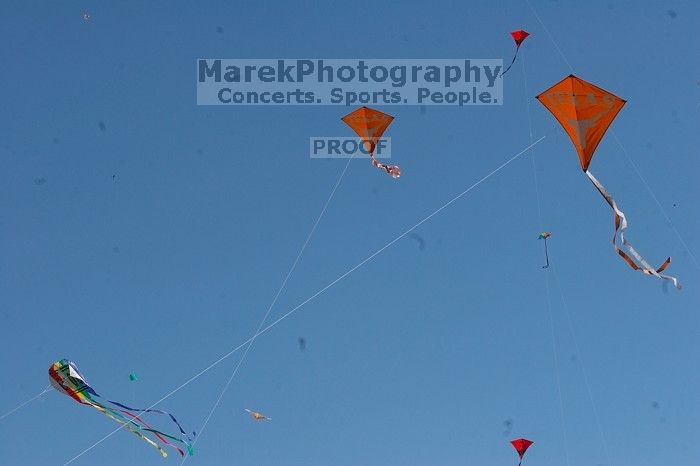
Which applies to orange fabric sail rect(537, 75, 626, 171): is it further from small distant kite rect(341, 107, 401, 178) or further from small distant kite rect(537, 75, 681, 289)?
small distant kite rect(341, 107, 401, 178)

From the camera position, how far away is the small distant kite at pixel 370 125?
20.4 meters

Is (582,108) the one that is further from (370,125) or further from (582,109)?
(370,125)

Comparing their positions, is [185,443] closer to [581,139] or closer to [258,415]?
[258,415]

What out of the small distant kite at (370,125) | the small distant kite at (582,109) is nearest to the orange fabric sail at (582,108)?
the small distant kite at (582,109)

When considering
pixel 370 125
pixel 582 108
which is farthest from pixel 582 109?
pixel 370 125

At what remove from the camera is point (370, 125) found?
20.6m

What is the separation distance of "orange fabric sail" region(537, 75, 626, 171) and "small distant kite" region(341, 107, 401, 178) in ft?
13.0

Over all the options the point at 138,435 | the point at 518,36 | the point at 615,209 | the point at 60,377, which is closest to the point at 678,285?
the point at 615,209

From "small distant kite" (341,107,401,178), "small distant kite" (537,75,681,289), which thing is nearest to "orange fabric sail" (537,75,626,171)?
"small distant kite" (537,75,681,289)

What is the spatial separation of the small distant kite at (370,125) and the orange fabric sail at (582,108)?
397 cm

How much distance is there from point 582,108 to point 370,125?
4863 mm

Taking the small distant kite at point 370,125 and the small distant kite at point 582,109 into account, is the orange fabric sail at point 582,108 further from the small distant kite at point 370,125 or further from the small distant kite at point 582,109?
the small distant kite at point 370,125

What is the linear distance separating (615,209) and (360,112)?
6718mm

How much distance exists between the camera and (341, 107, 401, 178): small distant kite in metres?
20.4
